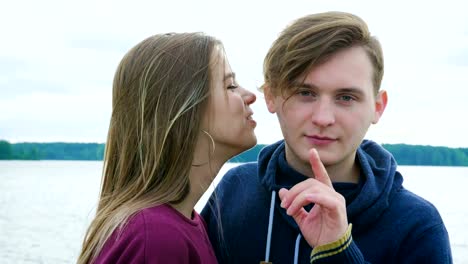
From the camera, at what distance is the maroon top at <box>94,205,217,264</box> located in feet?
10.2

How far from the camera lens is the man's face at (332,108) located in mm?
3553

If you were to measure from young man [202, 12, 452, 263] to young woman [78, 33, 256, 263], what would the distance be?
9.5 inches

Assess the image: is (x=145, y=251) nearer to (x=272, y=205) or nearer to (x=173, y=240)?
(x=173, y=240)

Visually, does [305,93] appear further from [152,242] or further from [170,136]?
[152,242]

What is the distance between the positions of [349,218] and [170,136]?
0.95m

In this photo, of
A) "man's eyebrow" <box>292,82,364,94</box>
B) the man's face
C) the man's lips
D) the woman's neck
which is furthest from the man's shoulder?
the woman's neck

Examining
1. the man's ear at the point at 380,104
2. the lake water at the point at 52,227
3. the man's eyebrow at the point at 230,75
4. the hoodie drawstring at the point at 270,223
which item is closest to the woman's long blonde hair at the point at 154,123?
the man's eyebrow at the point at 230,75

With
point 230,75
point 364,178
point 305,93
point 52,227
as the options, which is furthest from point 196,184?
point 52,227

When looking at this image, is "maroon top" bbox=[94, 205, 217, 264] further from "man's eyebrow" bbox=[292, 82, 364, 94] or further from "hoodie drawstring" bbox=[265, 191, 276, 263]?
"man's eyebrow" bbox=[292, 82, 364, 94]

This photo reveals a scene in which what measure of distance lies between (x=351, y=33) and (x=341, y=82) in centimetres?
31

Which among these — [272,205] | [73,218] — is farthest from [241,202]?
[73,218]

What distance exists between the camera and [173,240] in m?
3.20

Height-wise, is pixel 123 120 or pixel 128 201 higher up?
pixel 123 120

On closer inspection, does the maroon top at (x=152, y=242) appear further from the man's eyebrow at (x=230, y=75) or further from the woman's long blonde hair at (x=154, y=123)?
the man's eyebrow at (x=230, y=75)
